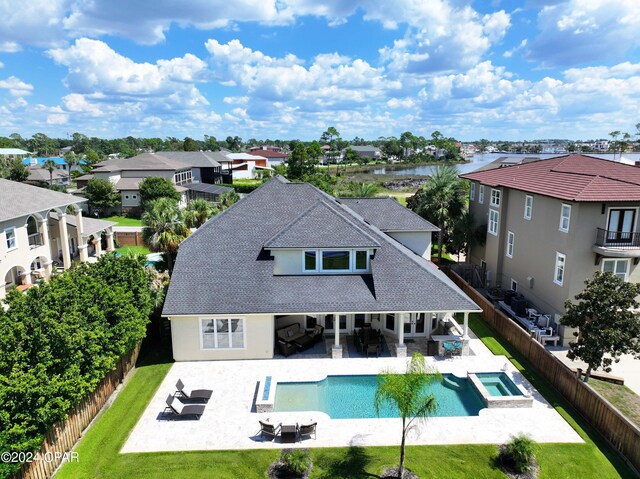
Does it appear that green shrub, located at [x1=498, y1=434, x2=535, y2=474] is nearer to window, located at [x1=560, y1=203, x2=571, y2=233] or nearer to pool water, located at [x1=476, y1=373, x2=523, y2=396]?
pool water, located at [x1=476, y1=373, x2=523, y2=396]

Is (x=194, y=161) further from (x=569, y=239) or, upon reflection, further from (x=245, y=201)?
(x=569, y=239)

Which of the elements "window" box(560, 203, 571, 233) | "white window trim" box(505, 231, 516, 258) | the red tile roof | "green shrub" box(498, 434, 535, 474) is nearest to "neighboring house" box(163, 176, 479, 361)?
"window" box(560, 203, 571, 233)

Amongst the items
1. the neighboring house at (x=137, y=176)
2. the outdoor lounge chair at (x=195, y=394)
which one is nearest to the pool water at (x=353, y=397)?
the outdoor lounge chair at (x=195, y=394)

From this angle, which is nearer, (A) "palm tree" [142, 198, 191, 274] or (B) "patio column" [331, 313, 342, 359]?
(B) "patio column" [331, 313, 342, 359]

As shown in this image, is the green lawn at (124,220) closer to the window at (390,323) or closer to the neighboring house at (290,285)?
the neighboring house at (290,285)

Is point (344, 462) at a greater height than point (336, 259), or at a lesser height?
lesser

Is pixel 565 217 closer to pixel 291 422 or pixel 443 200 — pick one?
pixel 443 200

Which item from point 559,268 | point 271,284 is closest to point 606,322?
point 559,268
